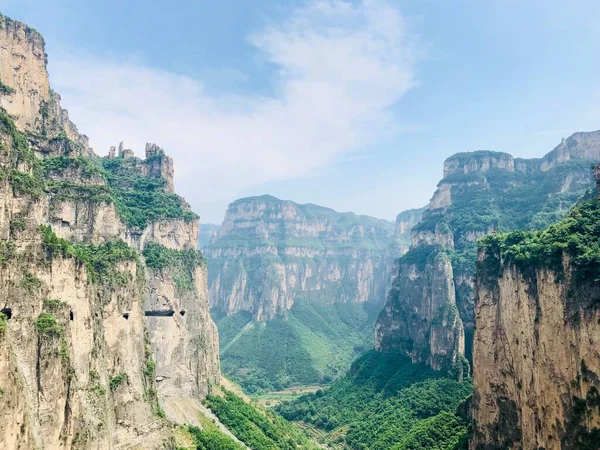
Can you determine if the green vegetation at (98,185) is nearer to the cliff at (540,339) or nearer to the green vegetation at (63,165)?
the green vegetation at (63,165)

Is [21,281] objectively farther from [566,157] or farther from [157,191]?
[566,157]

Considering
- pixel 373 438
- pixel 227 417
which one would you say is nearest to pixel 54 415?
pixel 227 417

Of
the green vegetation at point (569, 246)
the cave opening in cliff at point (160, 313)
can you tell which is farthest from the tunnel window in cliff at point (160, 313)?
the green vegetation at point (569, 246)

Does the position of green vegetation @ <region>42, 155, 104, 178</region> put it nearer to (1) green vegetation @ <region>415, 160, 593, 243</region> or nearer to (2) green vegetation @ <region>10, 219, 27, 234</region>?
(2) green vegetation @ <region>10, 219, 27, 234</region>

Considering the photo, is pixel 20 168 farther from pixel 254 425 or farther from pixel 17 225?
pixel 254 425

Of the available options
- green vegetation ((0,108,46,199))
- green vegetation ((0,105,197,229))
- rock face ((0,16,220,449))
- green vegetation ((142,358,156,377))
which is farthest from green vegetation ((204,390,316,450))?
green vegetation ((0,108,46,199))

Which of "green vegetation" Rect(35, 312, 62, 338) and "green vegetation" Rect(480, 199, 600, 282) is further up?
"green vegetation" Rect(480, 199, 600, 282)
